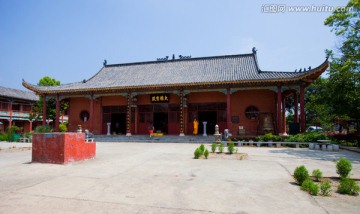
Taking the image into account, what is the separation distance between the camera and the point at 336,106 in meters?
14.0

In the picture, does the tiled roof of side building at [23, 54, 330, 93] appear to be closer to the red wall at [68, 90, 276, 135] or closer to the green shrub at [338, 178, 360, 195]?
the red wall at [68, 90, 276, 135]

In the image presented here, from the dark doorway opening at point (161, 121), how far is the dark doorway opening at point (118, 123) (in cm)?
287

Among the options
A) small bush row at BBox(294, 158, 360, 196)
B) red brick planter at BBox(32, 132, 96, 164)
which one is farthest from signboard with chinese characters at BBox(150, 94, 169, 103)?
small bush row at BBox(294, 158, 360, 196)

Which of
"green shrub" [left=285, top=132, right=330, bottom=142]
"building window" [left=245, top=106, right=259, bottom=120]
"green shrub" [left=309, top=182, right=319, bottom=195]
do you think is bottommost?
"green shrub" [left=309, top=182, right=319, bottom=195]

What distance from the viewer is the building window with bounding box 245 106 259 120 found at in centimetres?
1550

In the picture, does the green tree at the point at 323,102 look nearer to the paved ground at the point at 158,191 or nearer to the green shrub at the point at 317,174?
the paved ground at the point at 158,191

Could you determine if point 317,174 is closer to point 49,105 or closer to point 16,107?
point 49,105

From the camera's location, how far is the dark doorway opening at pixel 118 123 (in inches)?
746

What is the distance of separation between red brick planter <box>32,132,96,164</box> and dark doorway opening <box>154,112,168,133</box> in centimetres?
1105

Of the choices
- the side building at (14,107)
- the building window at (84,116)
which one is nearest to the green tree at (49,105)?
the side building at (14,107)

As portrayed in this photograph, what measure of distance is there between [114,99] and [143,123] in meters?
3.04

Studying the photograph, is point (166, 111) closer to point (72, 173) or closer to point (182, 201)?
point (72, 173)

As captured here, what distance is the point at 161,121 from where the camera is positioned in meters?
18.2

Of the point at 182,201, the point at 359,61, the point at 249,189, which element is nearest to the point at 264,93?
the point at 359,61
